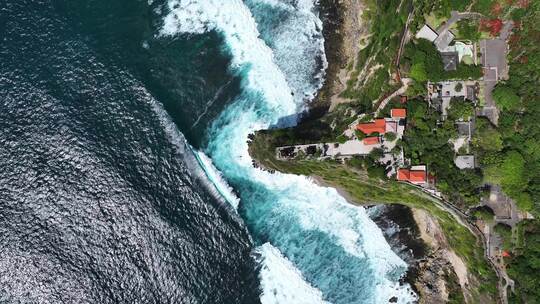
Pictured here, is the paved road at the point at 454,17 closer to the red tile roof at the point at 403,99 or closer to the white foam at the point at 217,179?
the red tile roof at the point at 403,99

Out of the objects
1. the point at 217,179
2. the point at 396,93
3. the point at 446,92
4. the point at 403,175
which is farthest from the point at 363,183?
the point at 217,179

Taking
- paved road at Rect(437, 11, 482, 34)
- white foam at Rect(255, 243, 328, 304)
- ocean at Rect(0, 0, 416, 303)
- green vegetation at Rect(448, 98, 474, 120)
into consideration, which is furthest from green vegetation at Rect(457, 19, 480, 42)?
white foam at Rect(255, 243, 328, 304)

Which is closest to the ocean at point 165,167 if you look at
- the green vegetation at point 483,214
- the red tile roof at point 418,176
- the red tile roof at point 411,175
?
the red tile roof at point 411,175

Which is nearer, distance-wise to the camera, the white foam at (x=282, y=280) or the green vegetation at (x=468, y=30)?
the green vegetation at (x=468, y=30)

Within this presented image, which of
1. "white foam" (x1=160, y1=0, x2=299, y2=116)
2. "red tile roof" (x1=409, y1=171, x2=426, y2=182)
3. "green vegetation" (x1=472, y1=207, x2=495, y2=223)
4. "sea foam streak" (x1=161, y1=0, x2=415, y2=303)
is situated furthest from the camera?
"white foam" (x1=160, y1=0, x2=299, y2=116)

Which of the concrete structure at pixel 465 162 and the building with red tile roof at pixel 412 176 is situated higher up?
the concrete structure at pixel 465 162

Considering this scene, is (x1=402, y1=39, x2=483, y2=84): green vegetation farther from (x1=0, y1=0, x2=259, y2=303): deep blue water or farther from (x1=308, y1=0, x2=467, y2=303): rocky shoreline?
(x1=0, y1=0, x2=259, y2=303): deep blue water

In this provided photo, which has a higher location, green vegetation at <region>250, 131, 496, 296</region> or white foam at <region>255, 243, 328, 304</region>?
green vegetation at <region>250, 131, 496, 296</region>
